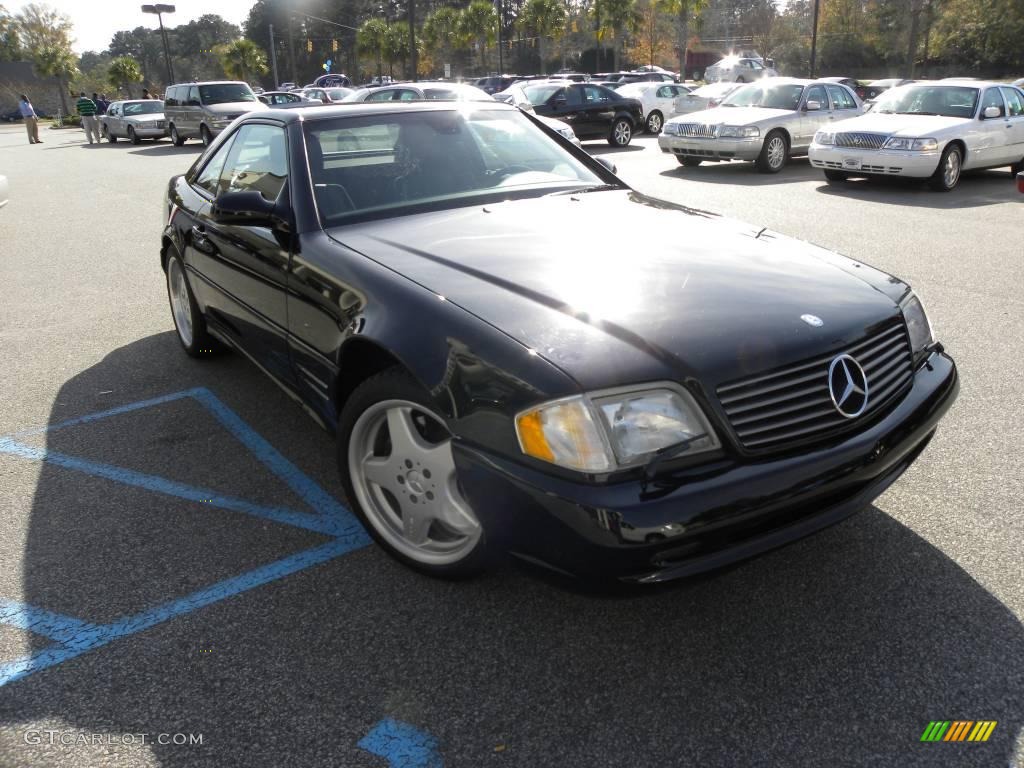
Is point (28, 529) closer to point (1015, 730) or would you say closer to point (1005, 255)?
point (1015, 730)

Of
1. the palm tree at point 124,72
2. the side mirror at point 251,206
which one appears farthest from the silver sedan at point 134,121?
the palm tree at point 124,72

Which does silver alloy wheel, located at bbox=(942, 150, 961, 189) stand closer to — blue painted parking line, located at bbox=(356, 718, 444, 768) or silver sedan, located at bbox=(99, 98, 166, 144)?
blue painted parking line, located at bbox=(356, 718, 444, 768)

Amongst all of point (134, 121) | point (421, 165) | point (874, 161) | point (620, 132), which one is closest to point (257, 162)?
point (421, 165)

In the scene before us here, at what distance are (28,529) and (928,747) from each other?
10.3 ft

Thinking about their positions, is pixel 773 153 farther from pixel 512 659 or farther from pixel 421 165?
pixel 512 659

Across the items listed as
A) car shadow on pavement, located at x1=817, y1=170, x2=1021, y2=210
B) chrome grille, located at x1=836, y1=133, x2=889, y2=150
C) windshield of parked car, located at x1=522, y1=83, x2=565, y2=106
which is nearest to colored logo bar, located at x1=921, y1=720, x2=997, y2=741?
car shadow on pavement, located at x1=817, y1=170, x2=1021, y2=210

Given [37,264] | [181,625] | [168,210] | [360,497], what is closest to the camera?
[181,625]

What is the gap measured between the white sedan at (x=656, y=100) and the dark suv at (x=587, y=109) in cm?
328

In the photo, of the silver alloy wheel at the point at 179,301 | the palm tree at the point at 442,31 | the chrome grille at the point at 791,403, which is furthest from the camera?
the palm tree at the point at 442,31

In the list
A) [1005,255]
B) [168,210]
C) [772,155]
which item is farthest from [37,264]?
[772,155]

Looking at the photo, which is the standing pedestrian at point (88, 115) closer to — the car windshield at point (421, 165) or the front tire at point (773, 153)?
the front tire at point (773, 153)

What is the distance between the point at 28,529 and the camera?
321cm

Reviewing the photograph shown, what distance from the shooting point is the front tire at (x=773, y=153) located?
13438 millimetres

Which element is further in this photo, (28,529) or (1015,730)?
(28,529)
